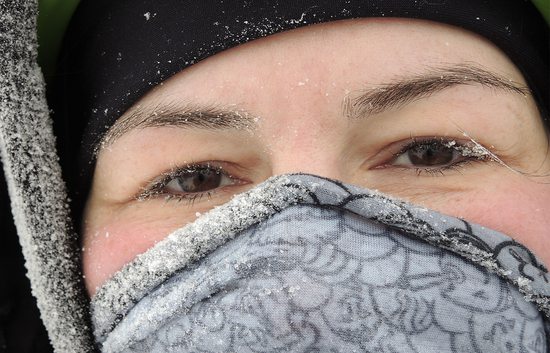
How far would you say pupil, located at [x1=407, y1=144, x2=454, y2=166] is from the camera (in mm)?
1311

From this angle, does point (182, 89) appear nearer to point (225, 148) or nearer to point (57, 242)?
point (225, 148)

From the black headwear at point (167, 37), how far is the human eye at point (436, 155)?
8.1 inches

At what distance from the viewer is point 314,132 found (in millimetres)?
1228

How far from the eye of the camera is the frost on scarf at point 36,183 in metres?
1.39

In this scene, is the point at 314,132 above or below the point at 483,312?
above

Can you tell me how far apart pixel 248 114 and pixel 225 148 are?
0.31 ft

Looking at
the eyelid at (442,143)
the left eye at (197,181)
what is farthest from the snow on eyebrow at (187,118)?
the eyelid at (442,143)

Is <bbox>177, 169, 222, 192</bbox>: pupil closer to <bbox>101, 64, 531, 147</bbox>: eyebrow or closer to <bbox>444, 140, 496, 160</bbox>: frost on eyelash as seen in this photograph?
<bbox>101, 64, 531, 147</bbox>: eyebrow

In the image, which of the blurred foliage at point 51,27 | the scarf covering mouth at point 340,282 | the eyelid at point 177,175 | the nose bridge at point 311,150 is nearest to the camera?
the scarf covering mouth at point 340,282

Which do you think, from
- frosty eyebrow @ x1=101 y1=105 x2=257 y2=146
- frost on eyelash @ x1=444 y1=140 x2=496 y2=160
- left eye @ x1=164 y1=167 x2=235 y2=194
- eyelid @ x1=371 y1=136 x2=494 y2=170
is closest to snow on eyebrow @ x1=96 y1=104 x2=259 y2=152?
frosty eyebrow @ x1=101 y1=105 x2=257 y2=146

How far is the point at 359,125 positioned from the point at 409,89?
106 millimetres

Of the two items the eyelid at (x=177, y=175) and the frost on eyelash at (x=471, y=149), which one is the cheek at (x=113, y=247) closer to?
the eyelid at (x=177, y=175)

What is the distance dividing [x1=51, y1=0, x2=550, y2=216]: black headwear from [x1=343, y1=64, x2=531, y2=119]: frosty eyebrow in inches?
3.8

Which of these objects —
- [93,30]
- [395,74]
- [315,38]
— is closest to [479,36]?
[395,74]
